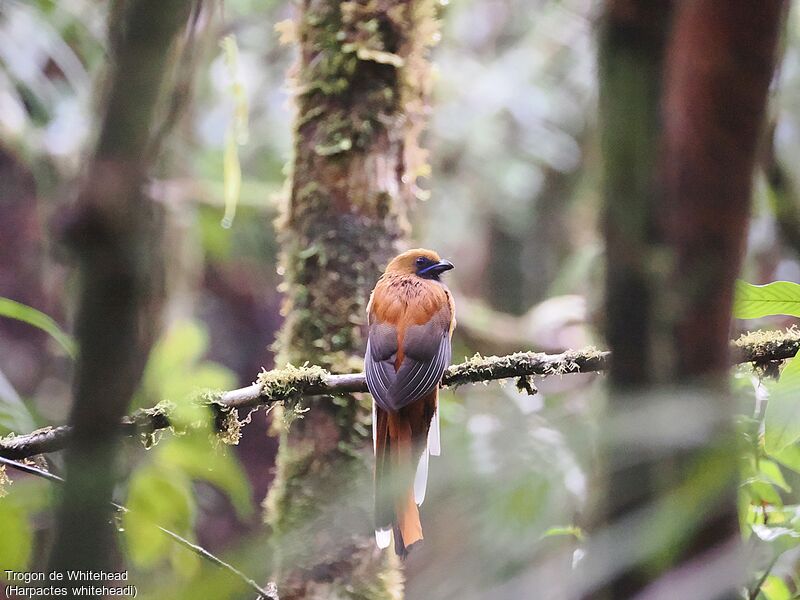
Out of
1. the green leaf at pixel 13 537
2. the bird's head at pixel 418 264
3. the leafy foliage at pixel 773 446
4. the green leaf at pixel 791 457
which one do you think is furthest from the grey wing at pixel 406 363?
the green leaf at pixel 13 537

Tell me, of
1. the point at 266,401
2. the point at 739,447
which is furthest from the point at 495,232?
the point at 739,447

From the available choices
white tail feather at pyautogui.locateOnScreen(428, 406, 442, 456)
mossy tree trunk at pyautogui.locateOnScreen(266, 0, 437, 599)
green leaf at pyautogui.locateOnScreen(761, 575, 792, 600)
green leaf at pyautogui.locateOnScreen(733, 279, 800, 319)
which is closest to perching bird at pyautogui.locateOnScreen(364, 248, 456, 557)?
white tail feather at pyautogui.locateOnScreen(428, 406, 442, 456)

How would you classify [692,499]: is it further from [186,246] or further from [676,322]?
[186,246]

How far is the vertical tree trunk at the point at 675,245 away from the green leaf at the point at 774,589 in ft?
4.17

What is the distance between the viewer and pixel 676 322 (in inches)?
18.2

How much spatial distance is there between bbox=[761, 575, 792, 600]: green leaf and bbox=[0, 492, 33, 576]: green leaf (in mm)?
1242

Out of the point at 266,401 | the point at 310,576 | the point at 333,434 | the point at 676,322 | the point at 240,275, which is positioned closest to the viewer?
the point at 676,322

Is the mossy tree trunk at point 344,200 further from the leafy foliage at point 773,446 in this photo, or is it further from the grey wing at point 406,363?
the leafy foliage at point 773,446

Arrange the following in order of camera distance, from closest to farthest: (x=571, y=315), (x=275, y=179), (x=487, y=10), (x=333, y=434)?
1. (x=333, y=434)
2. (x=571, y=315)
3. (x=275, y=179)
4. (x=487, y=10)

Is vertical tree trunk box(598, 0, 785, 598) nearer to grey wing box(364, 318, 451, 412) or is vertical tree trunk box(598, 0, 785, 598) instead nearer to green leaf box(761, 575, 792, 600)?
green leaf box(761, 575, 792, 600)

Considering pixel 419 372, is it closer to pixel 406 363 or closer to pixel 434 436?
pixel 406 363

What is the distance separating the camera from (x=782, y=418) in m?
1.22

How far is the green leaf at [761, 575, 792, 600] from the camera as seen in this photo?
1.60 metres

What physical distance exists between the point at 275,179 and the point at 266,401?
407 centimetres
